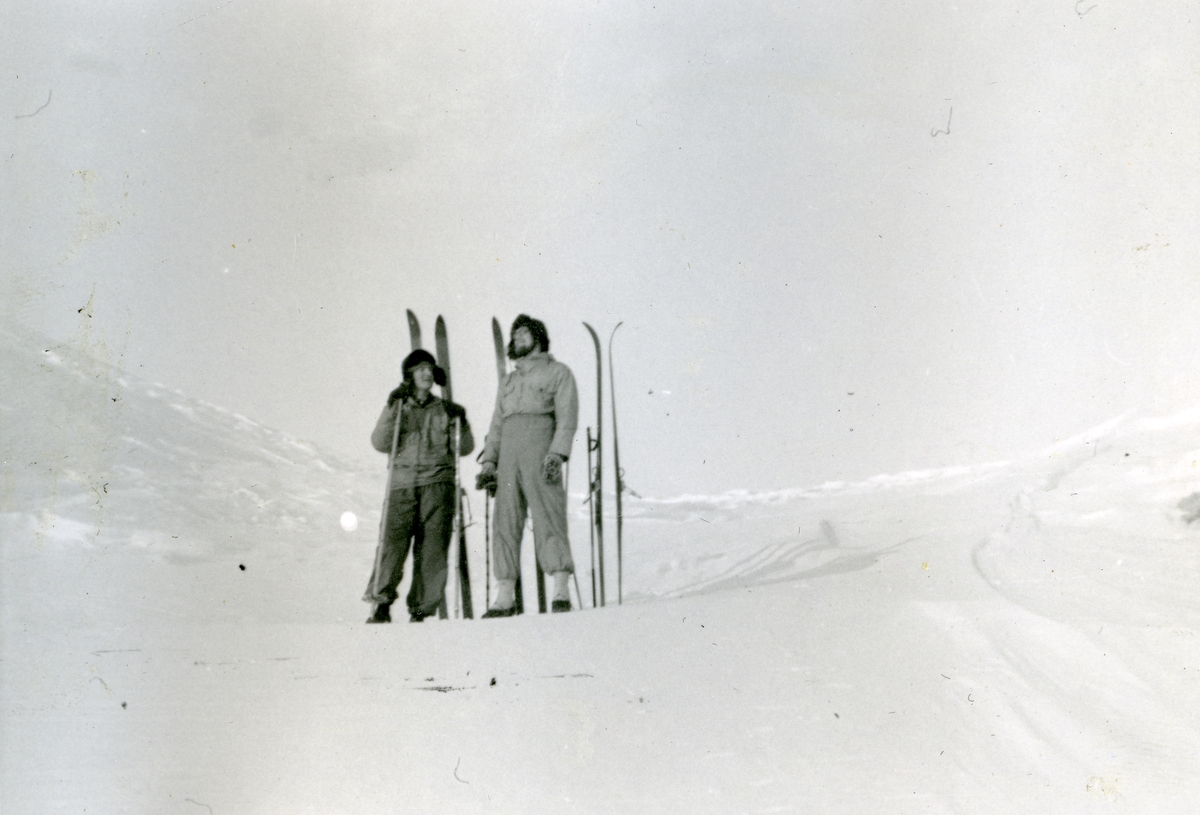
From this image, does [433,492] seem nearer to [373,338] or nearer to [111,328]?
[373,338]

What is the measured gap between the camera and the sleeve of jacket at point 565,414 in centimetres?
304

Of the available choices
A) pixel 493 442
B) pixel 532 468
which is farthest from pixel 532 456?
pixel 493 442

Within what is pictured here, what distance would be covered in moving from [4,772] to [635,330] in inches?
88.4

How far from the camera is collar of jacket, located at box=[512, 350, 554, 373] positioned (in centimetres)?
316

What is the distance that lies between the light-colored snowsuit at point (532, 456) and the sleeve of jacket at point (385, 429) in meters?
0.31

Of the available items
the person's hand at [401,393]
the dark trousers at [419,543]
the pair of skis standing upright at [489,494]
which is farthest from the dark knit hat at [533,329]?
the dark trousers at [419,543]

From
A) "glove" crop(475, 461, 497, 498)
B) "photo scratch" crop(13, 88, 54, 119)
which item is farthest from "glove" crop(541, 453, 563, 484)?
"photo scratch" crop(13, 88, 54, 119)

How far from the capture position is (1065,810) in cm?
271

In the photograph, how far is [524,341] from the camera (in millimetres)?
Result: 3178

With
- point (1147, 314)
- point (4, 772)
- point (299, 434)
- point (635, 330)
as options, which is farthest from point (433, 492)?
point (1147, 314)

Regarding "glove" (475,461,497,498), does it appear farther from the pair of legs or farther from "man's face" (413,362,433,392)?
"man's face" (413,362,433,392)

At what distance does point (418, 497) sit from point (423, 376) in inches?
15.4

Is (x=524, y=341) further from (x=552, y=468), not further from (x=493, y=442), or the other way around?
(x=552, y=468)

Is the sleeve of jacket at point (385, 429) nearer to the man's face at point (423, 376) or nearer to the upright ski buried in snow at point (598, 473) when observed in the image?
the man's face at point (423, 376)
